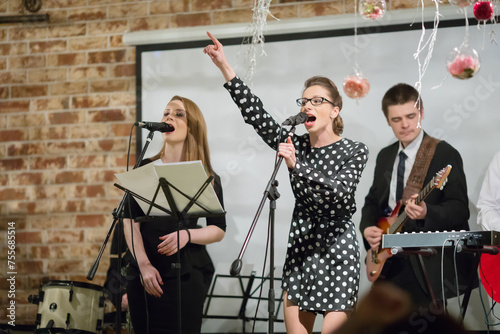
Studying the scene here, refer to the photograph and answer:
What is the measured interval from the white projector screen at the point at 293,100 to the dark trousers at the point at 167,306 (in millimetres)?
812

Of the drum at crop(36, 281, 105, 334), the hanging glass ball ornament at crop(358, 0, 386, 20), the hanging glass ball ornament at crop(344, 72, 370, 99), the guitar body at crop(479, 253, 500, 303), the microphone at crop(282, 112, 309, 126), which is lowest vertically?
the drum at crop(36, 281, 105, 334)

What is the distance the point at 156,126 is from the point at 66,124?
61.4 inches

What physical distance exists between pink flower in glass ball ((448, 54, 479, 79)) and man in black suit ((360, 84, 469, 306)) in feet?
2.79

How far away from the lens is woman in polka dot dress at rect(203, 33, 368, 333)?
247cm

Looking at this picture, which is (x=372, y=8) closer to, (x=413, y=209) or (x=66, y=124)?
(x=413, y=209)

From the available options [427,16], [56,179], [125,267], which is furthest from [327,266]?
[56,179]

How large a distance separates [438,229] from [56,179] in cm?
268

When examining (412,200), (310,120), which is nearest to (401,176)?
(412,200)

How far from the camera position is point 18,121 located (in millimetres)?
4473

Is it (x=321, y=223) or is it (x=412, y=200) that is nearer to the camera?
(x=321, y=223)

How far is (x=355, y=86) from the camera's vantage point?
3.56 meters

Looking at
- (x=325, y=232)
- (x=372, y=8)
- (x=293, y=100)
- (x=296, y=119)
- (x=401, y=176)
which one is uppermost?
(x=372, y=8)

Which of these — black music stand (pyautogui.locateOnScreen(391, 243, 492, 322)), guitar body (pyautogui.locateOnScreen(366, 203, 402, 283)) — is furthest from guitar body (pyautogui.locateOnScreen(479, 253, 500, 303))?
guitar body (pyautogui.locateOnScreen(366, 203, 402, 283))

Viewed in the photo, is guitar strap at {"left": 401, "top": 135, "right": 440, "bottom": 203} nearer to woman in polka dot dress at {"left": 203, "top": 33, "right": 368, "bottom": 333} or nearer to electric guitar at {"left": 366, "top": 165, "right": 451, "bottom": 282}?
electric guitar at {"left": 366, "top": 165, "right": 451, "bottom": 282}
